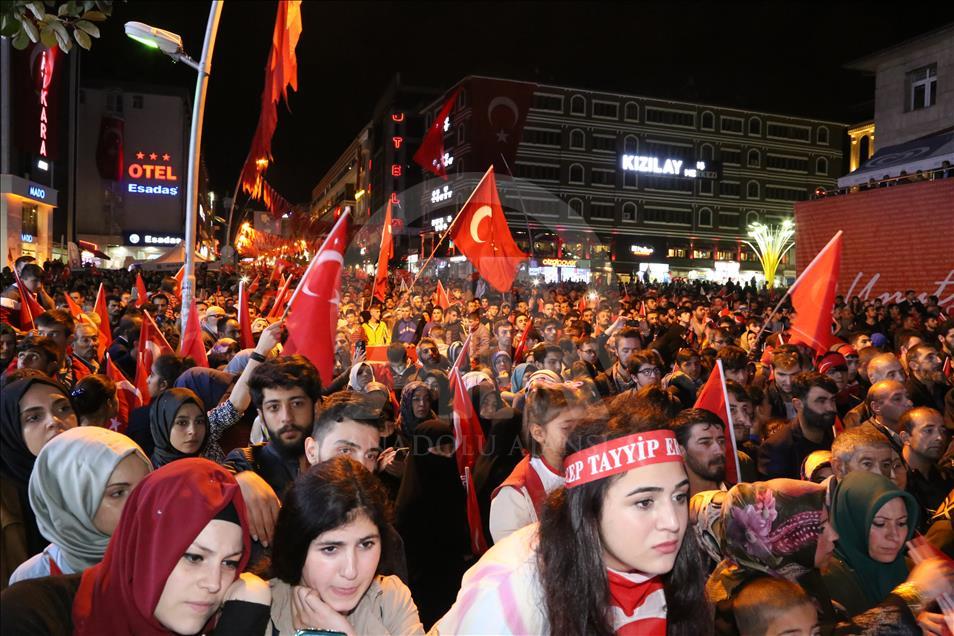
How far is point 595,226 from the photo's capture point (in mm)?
69000

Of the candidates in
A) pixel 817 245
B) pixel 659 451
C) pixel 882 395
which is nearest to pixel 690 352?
pixel 882 395

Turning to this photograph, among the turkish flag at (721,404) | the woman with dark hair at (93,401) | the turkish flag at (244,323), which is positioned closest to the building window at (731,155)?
the turkish flag at (244,323)

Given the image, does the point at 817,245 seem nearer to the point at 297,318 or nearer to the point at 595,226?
the point at 297,318

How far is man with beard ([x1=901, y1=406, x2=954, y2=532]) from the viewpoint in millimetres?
4672

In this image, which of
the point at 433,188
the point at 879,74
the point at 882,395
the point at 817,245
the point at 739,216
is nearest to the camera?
the point at 882,395

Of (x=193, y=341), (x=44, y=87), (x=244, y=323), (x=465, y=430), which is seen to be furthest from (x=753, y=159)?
(x=465, y=430)

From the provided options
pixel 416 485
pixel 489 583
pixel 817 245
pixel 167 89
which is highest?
pixel 167 89

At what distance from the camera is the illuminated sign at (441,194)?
241ft

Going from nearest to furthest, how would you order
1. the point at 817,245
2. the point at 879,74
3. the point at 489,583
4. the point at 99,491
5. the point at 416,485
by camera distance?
1. the point at 489,583
2. the point at 99,491
3. the point at 416,485
4. the point at 817,245
5. the point at 879,74

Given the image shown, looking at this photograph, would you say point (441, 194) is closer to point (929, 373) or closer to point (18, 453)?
point (929, 373)

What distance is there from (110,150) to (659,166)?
154 feet

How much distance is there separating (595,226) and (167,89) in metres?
39.3

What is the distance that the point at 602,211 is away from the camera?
230 ft

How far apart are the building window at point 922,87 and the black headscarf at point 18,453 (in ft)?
109
